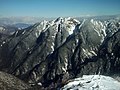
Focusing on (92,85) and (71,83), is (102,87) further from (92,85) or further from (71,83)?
(71,83)

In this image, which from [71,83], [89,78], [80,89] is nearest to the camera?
[80,89]

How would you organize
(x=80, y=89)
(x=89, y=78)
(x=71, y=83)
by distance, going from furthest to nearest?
(x=89, y=78)
(x=71, y=83)
(x=80, y=89)

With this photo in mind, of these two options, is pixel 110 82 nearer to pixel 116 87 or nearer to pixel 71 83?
pixel 116 87

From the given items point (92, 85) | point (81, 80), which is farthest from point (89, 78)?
point (92, 85)

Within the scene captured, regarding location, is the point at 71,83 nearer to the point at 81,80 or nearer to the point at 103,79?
the point at 81,80

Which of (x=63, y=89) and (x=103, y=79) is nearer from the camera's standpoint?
(x=63, y=89)

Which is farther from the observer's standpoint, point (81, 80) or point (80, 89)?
point (81, 80)

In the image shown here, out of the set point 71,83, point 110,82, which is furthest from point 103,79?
point 71,83

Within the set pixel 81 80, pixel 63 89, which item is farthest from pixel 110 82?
pixel 63 89
